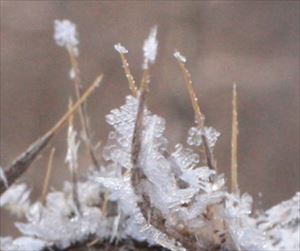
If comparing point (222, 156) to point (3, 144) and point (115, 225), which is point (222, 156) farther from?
point (115, 225)

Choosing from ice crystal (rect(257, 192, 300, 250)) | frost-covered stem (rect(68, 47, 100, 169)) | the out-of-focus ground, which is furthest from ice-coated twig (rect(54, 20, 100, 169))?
the out-of-focus ground

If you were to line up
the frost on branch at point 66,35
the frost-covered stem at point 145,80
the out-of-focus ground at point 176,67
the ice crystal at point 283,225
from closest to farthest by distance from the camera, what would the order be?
the frost-covered stem at point 145,80 → the ice crystal at point 283,225 → the frost on branch at point 66,35 → the out-of-focus ground at point 176,67

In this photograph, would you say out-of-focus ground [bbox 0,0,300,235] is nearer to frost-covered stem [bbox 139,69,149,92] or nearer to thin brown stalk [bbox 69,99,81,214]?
thin brown stalk [bbox 69,99,81,214]

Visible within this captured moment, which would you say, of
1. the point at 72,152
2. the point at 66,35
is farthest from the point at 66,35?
the point at 72,152

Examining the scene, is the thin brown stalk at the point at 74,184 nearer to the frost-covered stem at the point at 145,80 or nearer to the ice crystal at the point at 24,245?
the ice crystal at the point at 24,245

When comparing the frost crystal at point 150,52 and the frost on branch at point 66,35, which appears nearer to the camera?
the frost crystal at point 150,52

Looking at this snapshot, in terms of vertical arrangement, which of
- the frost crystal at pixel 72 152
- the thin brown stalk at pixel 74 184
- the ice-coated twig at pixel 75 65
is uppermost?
the ice-coated twig at pixel 75 65

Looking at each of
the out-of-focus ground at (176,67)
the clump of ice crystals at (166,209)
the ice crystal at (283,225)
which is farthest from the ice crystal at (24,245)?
the out-of-focus ground at (176,67)

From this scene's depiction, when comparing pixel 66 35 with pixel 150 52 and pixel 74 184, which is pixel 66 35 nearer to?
pixel 74 184
